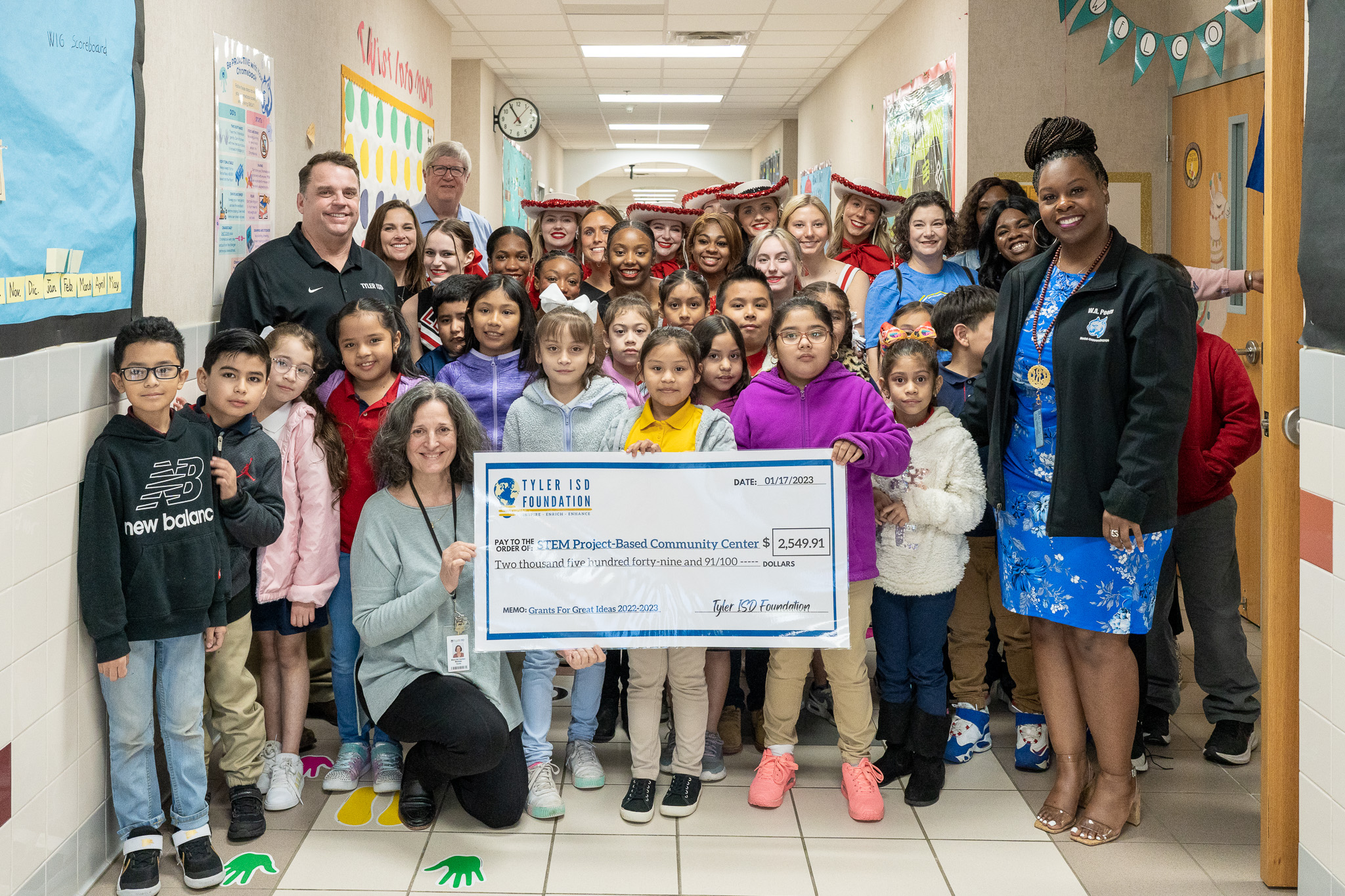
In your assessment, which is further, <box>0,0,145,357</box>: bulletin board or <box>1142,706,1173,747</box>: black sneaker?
<box>1142,706,1173,747</box>: black sneaker

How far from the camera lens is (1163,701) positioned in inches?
138

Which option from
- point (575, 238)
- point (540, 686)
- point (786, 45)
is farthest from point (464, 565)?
point (786, 45)

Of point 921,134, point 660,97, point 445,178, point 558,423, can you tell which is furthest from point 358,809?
point 660,97

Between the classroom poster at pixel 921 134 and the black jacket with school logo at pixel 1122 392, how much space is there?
3.46 meters

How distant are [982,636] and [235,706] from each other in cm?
222

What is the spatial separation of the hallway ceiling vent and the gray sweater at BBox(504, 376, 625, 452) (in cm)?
596

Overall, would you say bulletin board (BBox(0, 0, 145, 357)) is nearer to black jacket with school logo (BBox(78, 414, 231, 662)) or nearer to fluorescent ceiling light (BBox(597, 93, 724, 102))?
black jacket with school logo (BBox(78, 414, 231, 662))

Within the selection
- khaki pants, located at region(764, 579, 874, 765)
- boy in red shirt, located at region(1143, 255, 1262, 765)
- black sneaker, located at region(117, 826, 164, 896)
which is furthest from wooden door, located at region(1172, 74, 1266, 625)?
black sneaker, located at region(117, 826, 164, 896)

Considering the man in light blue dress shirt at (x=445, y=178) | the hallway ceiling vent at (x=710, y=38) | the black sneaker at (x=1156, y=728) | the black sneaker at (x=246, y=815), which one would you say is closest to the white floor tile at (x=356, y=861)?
the black sneaker at (x=246, y=815)

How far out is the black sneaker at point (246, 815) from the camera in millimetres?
2854

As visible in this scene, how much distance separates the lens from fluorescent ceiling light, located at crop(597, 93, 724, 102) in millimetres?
11500

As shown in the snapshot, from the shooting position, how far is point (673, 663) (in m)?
3.06

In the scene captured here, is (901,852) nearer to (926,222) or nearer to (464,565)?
(464,565)

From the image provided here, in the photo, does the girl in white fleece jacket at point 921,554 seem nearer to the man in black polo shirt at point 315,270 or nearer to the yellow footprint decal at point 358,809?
the yellow footprint decal at point 358,809
